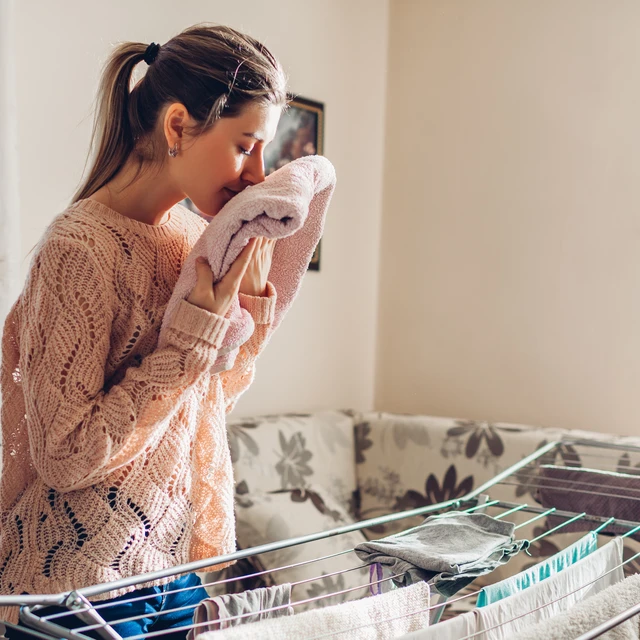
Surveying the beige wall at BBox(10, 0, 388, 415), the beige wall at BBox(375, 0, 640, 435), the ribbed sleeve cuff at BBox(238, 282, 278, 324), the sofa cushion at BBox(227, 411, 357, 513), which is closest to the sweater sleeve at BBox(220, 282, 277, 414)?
the ribbed sleeve cuff at BBox(238, 282, 278, 324)

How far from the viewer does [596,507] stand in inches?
68.3

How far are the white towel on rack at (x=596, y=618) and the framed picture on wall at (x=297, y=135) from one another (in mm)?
1625

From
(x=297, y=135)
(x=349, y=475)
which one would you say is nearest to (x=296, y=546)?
(x=349, y=475)

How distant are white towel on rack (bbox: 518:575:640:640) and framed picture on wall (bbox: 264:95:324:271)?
1.63 metres

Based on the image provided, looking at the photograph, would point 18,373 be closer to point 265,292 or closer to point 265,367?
point 265,292

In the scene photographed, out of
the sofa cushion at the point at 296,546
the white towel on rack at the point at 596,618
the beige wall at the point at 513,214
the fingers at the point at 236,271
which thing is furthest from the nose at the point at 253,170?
the beige wall at the point at 513,214

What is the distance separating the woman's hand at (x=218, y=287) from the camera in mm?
864

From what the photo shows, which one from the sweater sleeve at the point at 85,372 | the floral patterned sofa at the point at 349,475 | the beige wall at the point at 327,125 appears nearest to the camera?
the sweater sleeve at the point at 85,372

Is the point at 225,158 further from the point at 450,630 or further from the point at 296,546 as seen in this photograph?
the point at 296,546

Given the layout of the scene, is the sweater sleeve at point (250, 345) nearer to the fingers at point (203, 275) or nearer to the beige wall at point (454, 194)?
the fingers at point (203, 275)

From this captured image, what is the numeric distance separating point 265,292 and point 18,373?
320 millimetres

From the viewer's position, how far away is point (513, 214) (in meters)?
2.48

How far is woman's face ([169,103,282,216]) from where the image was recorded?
91cm

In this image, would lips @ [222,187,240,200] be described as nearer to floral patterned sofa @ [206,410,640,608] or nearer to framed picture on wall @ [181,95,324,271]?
floral patterned sofa @ [206,410,640,608]
